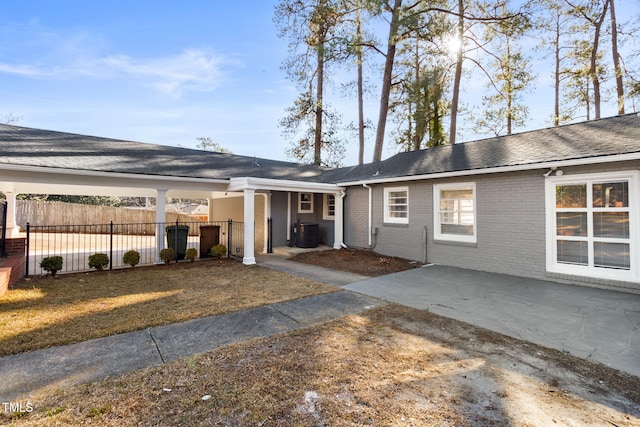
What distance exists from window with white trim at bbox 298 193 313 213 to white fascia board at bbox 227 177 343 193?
5.75 ft

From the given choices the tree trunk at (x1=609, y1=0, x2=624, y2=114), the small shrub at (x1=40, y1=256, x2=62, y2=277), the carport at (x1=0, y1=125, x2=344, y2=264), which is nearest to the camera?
the small shrub at (x1=40, y1=256, x2=62, y2=277)

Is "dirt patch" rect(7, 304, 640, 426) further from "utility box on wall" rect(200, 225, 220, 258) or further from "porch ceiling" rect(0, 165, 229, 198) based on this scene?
"utility box on wall" rect(200, 225, 220, 258)

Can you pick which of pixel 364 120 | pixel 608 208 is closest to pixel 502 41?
pixel 364 120

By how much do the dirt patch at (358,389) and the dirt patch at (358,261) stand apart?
448 centimetres

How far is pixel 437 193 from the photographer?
29.9 feet

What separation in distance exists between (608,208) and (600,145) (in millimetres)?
1348

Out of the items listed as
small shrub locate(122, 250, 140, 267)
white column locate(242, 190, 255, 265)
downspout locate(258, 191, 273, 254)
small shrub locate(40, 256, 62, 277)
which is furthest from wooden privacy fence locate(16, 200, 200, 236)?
small shrub locate(40, 256, 62, 277)

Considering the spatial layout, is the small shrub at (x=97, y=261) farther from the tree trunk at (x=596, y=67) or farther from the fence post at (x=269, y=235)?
the tree trunk at (x=596, y=67)

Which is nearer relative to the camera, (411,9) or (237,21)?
(237,21)

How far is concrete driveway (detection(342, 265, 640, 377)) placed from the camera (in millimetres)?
3785

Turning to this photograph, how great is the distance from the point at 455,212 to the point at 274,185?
220 inches

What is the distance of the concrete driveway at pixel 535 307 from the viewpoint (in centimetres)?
379

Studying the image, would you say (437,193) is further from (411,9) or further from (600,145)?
(411,9)

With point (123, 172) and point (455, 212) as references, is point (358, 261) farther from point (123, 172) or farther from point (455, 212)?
point (123, 172)
